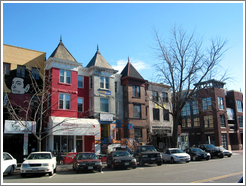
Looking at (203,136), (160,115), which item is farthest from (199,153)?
(203,136)

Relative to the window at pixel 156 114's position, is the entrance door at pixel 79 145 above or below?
below

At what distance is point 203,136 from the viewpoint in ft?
153

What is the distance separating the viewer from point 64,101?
26.7 meters

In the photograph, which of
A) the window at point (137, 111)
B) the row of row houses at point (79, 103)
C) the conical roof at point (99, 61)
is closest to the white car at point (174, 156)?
the row of row houses at point (79, 103)

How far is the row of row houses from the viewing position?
24.2 meters

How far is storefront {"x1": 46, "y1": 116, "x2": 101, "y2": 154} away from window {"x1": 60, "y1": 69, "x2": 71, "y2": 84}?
4481 mm

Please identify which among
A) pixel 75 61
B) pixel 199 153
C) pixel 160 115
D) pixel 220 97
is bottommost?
pixel 199 153

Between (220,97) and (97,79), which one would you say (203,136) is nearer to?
(220,97)

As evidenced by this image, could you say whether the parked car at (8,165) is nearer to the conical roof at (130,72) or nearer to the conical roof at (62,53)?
the conical roof at (62,53)

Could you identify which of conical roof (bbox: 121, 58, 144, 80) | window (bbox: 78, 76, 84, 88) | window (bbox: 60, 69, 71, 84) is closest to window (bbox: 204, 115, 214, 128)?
conical roof (bbox: 121, 58, 144, 80)

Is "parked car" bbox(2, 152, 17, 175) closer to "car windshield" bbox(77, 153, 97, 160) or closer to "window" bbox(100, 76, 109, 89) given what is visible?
"car windshield" bbox(77, 153, 97, 160)

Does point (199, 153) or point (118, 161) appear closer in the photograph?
point (118, 161)

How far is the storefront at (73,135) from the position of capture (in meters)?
24.4

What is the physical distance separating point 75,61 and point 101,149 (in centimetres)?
1088
